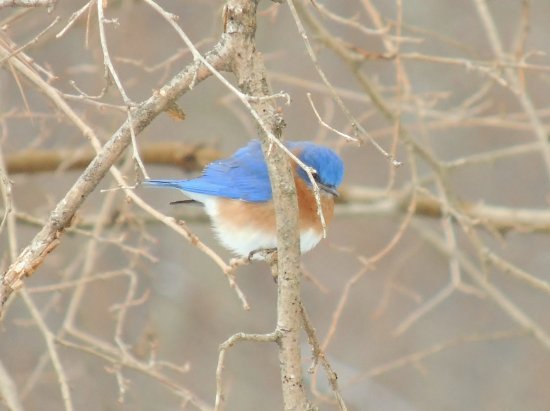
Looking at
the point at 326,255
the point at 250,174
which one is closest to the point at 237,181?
the point at 250,174

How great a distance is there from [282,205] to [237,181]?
6.76 ft

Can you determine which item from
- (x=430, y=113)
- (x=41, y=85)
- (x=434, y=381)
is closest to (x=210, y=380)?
(x=434, y=381)

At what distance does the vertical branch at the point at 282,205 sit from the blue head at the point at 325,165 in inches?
70.4

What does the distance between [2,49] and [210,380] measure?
5.05 metres

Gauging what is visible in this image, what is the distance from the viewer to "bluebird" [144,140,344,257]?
416cm

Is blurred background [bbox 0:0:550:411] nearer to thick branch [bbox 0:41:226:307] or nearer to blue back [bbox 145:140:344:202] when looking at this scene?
blue back [bbox 145:140:344:202]

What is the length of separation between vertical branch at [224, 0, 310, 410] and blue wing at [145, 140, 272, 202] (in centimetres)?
190

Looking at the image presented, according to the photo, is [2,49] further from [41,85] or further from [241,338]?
[241,338]

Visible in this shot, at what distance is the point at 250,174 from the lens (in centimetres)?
443

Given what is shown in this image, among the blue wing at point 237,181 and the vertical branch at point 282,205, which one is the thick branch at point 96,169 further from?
the blue wing at point 237,181

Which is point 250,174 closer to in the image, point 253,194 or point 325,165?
point 253,194

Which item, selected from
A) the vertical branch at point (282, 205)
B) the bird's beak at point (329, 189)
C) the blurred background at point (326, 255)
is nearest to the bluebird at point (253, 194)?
the bird's beak at point (329, 189)

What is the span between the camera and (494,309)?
28.8ft

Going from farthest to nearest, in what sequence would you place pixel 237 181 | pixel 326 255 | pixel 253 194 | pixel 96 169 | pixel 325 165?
1. pixel 326 255
2. pixel 237 181
3. pixel 253 194
4. pixel 325 165
5. pixel 96 169
